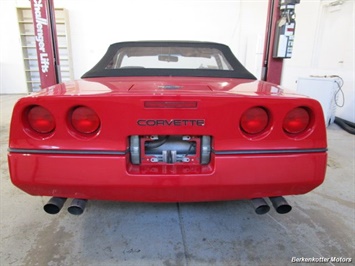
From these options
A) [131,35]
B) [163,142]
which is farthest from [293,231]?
[131,35]

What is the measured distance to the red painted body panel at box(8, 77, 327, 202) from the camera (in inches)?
42.0

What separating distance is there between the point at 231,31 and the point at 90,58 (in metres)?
4.52

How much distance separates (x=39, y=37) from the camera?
2.56m

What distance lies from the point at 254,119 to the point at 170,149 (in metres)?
0.41

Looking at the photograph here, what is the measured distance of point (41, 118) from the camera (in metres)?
1.10

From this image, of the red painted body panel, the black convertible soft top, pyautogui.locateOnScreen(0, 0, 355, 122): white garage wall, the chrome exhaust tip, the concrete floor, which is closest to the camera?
the red painted body panel

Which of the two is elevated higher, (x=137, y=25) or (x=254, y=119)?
(x=137, y=25)

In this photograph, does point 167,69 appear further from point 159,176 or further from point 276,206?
point 276,206

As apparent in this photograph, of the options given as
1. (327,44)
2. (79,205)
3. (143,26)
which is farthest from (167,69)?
(143,26)

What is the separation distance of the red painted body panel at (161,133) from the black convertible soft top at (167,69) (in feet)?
2.04

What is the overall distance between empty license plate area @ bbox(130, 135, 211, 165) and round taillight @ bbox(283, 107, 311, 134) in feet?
1.21

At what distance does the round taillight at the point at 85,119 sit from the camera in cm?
109

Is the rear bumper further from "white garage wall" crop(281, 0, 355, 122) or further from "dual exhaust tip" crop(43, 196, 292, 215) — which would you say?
"white garage wall" crop(281, 0, 355, 122)

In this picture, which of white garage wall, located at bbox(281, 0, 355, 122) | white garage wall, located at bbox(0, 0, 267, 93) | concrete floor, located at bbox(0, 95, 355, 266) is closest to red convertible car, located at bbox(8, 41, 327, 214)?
concrete floor, located at bbox(0, 95, 355, 266)
